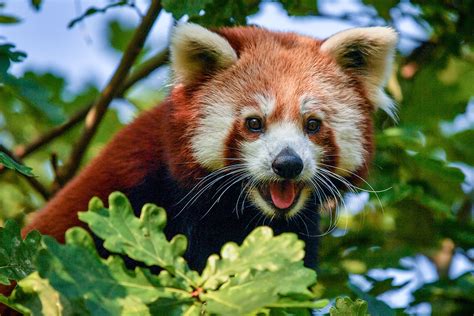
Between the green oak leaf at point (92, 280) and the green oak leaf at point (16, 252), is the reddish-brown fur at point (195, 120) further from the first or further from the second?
the green oak leaf at point (92, 280)

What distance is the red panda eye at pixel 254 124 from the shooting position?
13.2 ft

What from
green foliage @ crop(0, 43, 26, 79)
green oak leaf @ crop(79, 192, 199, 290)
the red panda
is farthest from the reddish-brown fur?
green oak leaf @ crop(79, 192, 199, 290)

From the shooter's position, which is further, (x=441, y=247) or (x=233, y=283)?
(x=441, y=247)

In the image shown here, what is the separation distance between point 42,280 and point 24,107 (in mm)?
3441

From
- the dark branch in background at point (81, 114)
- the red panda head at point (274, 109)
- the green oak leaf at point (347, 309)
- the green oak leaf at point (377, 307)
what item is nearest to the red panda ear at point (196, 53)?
the red panda head at point (274, 109)

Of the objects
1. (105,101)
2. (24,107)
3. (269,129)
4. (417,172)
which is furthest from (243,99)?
(24,107)

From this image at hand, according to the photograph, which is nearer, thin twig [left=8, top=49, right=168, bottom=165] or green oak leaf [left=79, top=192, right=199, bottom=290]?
green oak leaf [left=79, top=192, right=199, bottom=290]

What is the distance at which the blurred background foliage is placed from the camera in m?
4.54

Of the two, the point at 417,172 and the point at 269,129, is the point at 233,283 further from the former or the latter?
the point at 417,172

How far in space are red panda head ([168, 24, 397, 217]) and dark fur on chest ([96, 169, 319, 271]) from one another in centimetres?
9

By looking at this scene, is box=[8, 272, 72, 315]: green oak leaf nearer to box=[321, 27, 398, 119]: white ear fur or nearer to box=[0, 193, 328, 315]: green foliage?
box=[0, 193, 328, 315]: green foliage

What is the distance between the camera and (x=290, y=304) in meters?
2.65

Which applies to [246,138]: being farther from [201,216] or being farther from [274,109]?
[201,216]

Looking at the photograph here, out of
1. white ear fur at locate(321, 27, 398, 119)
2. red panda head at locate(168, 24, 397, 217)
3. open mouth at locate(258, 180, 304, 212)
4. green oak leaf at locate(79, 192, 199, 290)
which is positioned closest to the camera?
green oak leaf at locate(79, 192, 199, 290)
